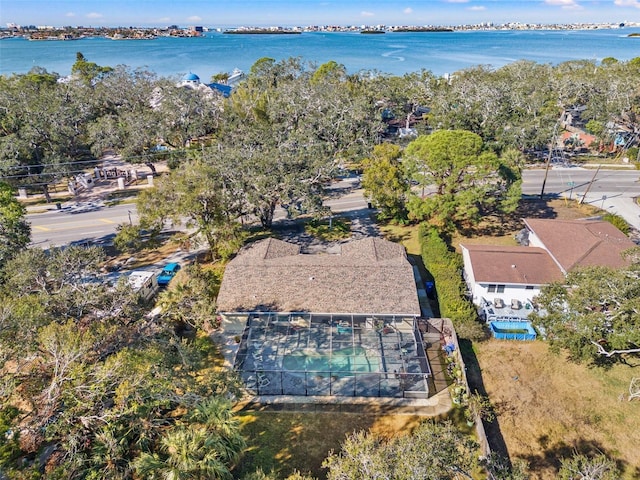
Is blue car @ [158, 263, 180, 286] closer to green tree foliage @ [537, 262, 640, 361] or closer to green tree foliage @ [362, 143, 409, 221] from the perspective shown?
green tree foliage @ [362, 143, 409, 221]

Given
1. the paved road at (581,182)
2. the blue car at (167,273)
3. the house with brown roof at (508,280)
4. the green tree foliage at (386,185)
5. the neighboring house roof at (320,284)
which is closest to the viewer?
the neighboring house roof at (320,284)

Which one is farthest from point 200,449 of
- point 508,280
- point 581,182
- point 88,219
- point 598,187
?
point 581,182

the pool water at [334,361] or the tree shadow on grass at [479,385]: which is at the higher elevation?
the pool water at [334,361]

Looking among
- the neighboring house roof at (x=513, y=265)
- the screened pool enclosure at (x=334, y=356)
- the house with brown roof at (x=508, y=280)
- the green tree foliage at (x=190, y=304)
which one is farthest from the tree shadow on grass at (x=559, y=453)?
the green tree foliage at (x=190, y=304)

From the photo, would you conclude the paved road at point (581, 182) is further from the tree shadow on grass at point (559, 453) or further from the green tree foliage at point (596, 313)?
the tree shadow on grass at point (559, 453)

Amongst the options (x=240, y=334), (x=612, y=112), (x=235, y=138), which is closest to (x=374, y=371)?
(x=240, y=334)

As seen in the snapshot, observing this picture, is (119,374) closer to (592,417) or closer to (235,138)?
(592,417)
